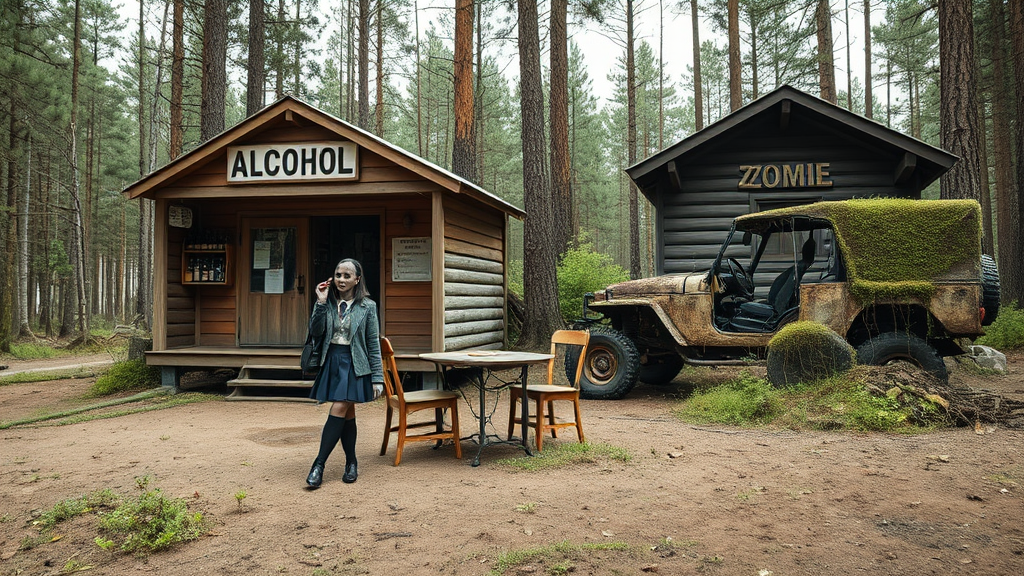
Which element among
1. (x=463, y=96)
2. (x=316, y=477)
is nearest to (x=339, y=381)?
(x=316, y=477)

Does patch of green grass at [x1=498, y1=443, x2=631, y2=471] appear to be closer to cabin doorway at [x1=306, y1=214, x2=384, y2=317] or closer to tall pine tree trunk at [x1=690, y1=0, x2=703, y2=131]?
cabin doorway at [x1=306, y1=214, x2=384, y2=317]

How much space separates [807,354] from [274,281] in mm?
7775

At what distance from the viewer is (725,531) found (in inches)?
136

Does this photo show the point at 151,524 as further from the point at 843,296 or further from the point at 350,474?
the point at 843,296

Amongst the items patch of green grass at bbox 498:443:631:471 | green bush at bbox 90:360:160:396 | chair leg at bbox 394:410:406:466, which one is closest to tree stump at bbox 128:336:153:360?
green bush at bbox 90:360:160:396

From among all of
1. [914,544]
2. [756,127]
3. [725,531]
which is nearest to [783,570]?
[725,531]

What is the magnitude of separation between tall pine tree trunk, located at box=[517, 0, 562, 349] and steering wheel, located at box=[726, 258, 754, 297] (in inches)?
151

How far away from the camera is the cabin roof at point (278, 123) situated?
8461mm

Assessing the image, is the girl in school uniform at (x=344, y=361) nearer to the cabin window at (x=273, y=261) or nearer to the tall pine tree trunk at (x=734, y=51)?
the cabin window at (x=273, y=261)

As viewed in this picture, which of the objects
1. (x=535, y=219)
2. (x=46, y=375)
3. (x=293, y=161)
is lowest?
(x=46, y=375)

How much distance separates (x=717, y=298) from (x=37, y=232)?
2725cm

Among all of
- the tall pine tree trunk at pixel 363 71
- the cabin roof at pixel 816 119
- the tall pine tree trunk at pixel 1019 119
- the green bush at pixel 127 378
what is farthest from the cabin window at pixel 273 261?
the tall pine tree trunk at pixel 1019 119

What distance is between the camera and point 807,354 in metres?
6.78

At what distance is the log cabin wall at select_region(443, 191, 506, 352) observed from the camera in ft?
30.1
